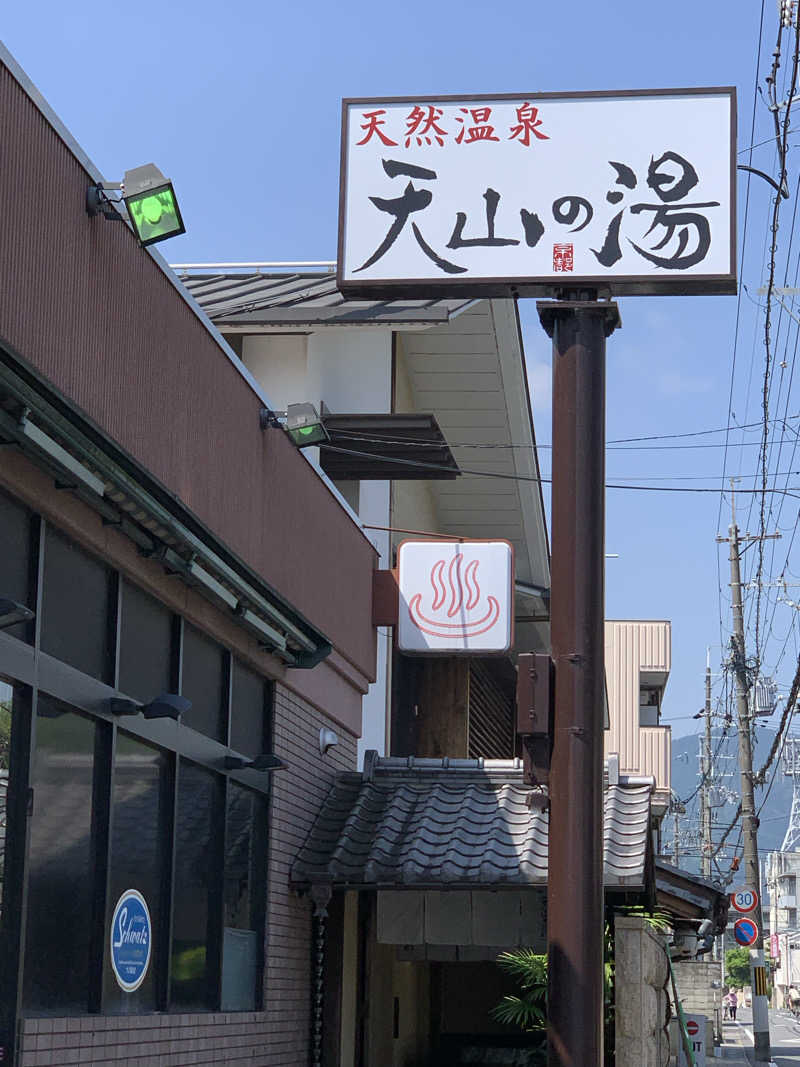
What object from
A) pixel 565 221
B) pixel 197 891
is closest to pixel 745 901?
pixel 197 891

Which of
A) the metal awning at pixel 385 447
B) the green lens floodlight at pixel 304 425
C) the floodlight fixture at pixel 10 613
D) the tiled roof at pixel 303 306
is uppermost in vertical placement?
the tiled roof at pixel 303 306

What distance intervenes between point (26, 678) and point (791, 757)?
9633 centimetres

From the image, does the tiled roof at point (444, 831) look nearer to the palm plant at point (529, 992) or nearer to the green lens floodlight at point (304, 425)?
the palm plant at point (529, 992)

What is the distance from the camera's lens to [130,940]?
8.84 meters

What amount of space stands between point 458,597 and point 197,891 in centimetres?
512

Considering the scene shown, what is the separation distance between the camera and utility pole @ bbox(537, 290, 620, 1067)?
29.2 feet

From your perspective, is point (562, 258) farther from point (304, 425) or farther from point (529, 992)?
point (529, 992)

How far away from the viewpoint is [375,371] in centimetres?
1755

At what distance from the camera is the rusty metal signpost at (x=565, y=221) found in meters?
9.48

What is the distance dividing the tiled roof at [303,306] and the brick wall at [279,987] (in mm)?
4286

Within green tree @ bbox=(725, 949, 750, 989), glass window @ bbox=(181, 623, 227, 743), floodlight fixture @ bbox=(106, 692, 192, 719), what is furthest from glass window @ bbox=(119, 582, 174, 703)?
green tree @ bbox=(725, 949, 750, 989)

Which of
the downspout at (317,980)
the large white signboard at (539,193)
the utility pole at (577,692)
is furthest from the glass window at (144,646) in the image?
the downspout at (317,980)

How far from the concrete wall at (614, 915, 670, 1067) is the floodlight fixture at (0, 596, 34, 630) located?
7162 millimetres

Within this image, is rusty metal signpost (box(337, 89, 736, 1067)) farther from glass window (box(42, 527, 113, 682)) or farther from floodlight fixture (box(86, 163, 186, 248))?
glass window (box(42, 527, 113, 682))
